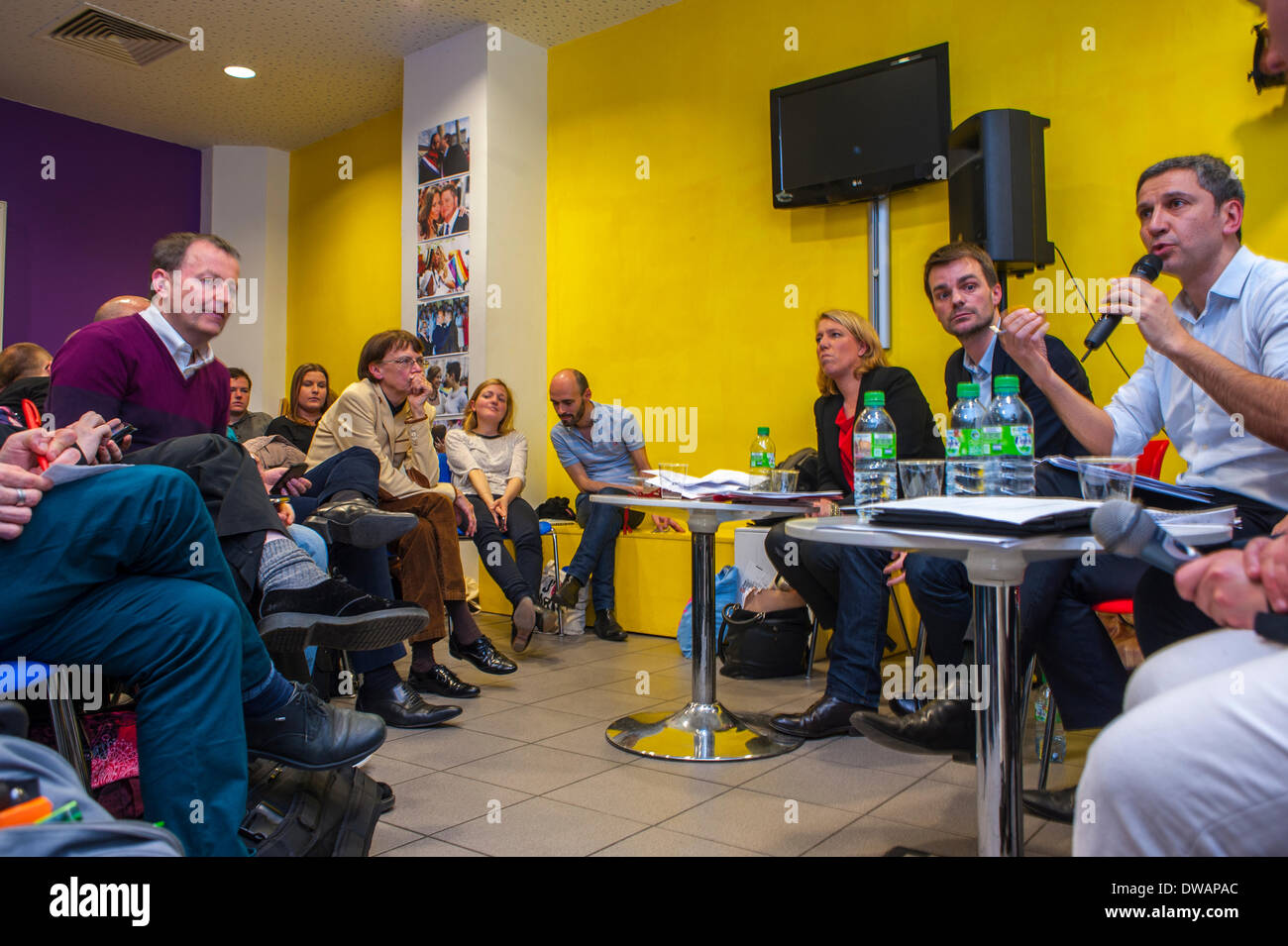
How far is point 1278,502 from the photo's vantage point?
5.20ft

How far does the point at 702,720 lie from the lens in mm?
2473

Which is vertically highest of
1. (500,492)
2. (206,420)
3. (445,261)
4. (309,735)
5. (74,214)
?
(74,214)

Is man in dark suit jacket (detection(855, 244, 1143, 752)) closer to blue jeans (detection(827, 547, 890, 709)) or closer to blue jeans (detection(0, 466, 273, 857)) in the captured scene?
blue jeans (detection(827, 547, 890, 709))

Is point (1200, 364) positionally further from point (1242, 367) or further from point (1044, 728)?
point (1044, 728)

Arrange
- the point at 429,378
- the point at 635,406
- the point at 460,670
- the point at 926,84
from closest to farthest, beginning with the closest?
the point at 460,670 → the point at 926,84 → the point at 635,406 → the point at 429,378

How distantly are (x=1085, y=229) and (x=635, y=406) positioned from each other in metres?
2.35

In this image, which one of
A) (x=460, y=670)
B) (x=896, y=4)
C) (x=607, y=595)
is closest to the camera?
(x=460, y=670)

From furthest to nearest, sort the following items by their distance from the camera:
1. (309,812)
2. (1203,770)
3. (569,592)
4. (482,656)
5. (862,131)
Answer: (569,592), (862,131), (482,656), (309,812), (1203,770)

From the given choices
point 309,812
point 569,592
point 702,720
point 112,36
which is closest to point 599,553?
point 569,592

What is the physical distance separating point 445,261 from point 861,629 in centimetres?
368

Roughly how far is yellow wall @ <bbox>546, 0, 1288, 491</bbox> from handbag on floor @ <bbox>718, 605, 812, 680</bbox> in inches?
45.6
